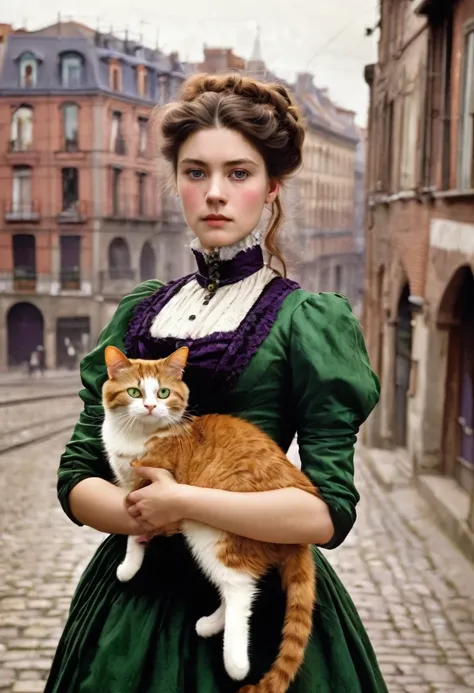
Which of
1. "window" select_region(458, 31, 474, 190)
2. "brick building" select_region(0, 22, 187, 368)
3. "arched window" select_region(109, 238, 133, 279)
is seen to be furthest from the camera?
"arched window" select_region(109, 238, 133, 279)

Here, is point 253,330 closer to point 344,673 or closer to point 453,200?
point 344,673

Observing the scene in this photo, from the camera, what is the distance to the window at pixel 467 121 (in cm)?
536

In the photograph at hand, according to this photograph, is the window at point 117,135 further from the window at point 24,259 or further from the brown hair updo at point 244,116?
the brown hair updo at point 244,116

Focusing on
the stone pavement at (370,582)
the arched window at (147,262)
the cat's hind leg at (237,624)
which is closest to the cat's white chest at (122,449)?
the cat's hind leg at (237,624)

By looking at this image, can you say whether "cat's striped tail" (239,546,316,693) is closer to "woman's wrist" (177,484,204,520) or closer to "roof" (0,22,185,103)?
"woman's wrist" (177,484,204,520)

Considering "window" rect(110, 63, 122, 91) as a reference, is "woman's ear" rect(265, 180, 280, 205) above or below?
below

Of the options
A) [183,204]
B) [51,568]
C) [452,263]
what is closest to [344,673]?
[183,204]

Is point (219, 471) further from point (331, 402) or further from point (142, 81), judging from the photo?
point (142, 81)

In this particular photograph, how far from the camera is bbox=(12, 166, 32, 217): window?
251 inches

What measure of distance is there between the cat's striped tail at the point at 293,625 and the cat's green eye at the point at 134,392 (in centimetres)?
36

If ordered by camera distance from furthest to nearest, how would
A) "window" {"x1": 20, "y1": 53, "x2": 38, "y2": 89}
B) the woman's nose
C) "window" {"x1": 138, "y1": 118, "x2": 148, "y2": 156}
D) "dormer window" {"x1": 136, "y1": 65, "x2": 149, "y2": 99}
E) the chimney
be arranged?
"window" {"x1": 138, "y1": 118, "x2": 148, "y2": 156}, "window" {"x1": 20, "y1": 53, "x2": 38, "y2": 89}, "dormer window" {"x1": 136, "y1": 65, "x2": 149, "y2": 99}, the chimney, the woman's nose

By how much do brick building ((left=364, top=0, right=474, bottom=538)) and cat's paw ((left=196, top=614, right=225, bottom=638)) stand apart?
407cm

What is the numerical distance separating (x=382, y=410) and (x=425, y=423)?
1340 millimetres

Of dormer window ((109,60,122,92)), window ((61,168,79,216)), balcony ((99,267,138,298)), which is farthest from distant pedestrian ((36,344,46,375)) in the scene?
dormer window ((109,60,122,92))
